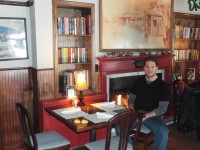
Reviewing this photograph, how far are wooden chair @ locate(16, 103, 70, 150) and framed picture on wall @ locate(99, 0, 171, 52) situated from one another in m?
1.43

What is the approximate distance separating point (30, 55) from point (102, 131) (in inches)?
56.4

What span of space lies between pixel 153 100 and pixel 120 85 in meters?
0.98

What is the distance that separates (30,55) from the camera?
3.12 m

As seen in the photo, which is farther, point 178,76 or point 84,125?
point 178,76

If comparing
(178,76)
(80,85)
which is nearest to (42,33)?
(80,85)

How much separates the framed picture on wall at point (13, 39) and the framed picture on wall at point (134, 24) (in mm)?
1014

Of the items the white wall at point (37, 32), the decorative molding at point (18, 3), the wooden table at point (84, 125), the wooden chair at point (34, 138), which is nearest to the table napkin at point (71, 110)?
the wooden table at point (84, 125)

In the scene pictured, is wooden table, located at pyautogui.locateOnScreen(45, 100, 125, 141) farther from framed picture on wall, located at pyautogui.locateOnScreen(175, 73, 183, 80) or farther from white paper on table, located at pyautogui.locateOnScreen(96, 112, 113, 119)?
framed picture on wall, located at pyautogui.locateOnScreen(175, 73, 183, 80)

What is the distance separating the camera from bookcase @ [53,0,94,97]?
10.1 ft

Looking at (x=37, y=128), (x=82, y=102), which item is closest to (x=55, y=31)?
(x=82, y=102)

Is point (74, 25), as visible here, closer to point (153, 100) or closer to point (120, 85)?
point (120, 85)

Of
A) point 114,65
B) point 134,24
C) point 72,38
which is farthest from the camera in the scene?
point 134,24

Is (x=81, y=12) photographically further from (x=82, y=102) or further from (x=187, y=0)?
(x=187, y=0)

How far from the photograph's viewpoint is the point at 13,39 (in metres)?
2.99
